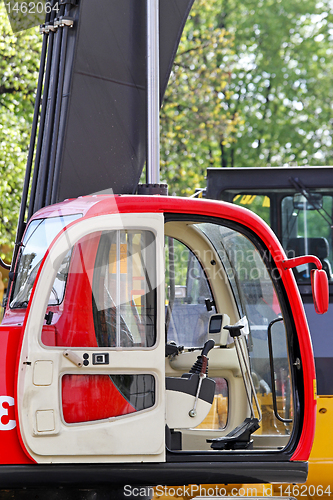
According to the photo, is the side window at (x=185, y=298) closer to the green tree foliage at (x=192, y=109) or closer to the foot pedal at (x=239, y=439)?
the foot pedal at (x=239, y=439)

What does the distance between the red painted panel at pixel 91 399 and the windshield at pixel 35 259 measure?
41cm

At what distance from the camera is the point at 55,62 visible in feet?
13.4

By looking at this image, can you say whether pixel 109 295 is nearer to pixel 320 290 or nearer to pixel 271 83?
pixel 320 290

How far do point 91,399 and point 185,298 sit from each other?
9.03 feet

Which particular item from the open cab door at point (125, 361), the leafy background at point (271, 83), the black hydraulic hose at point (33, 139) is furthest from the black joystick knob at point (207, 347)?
the leafy background at point (271, 83)

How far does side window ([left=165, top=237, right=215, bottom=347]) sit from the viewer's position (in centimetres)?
496

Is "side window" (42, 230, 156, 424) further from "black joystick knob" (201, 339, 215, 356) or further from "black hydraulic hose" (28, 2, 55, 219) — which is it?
"black hydraulic hose" (28, 2, 55, 219)

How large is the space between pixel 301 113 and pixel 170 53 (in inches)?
604

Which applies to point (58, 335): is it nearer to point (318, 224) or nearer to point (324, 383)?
point (324, 383)

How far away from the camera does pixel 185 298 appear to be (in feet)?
19.1

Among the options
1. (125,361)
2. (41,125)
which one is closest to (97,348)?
(125,361)

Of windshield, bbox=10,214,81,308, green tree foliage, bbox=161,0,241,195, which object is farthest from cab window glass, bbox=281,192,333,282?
green tree foliage, bbox=161,0,241,195

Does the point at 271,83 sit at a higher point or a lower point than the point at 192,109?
higher

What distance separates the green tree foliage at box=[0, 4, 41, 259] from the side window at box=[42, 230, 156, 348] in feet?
21.9
